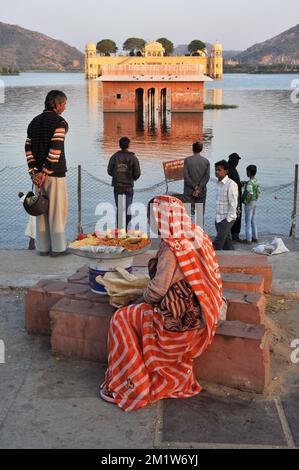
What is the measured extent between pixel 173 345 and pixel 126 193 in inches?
204

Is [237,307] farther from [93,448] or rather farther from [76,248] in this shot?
[93,448]

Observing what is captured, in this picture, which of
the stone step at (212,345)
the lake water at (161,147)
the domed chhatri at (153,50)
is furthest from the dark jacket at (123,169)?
the domed chhatri at (153,50)

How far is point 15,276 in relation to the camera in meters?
6.07

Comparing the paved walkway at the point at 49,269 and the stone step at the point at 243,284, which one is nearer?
the stone step at the point at 243,284

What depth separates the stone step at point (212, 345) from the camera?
12.4ft

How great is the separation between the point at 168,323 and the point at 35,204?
3.07 m

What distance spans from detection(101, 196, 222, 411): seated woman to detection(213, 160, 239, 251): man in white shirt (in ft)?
12.2

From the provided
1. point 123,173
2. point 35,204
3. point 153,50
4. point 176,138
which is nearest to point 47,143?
point 35,204

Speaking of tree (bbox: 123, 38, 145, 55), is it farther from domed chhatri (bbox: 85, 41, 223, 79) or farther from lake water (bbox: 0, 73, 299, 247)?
lake water (bbox: 0, 73, 299, 247)

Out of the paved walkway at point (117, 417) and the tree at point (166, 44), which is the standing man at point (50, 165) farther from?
the tree at point (166, 44)

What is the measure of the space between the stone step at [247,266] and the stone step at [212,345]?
1391mm

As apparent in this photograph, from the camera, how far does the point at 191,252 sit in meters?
3.62

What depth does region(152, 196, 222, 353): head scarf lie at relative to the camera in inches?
142

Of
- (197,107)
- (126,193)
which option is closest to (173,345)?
(126,193)
